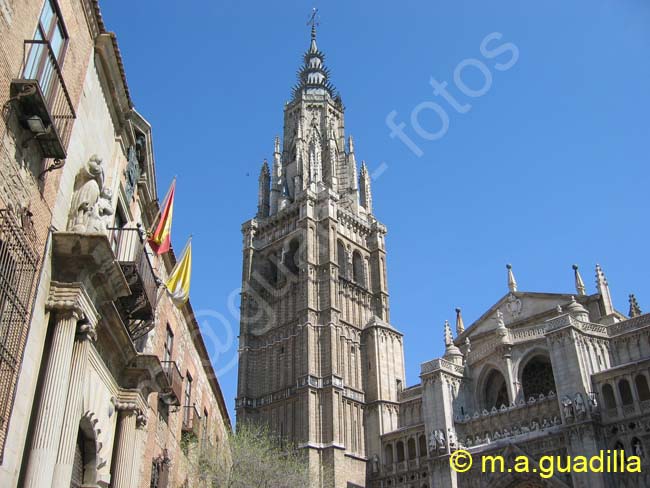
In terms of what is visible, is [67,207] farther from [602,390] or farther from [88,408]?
[602,390]

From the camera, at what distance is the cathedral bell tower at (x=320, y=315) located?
155 ft

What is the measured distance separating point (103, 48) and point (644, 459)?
97.4 feet

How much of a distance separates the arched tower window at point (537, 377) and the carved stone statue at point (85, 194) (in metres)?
33.2

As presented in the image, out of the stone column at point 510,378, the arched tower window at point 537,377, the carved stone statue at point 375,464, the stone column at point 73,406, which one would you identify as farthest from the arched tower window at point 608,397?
the stone column at point 73,406

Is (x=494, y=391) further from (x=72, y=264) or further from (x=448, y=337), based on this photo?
(x=72, y=264)

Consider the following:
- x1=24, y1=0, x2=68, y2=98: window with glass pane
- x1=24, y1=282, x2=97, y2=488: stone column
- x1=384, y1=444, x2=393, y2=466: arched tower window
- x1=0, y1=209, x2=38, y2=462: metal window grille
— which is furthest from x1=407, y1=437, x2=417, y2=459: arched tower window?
x1=24, y1=0, x2=68, y2=98: window with glass pane

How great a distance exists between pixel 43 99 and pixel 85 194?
2745mm

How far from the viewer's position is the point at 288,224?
59.1 meters

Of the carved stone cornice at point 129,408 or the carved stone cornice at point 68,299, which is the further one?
the carved stone cornice at point 129,408

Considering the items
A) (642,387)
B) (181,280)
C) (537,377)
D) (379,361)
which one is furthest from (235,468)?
(379,361)

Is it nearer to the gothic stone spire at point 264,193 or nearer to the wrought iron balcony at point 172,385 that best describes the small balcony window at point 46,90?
the wrought iron balcony at point 172,385

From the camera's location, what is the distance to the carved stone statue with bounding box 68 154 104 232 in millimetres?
11773

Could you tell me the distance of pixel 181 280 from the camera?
60.7 feet

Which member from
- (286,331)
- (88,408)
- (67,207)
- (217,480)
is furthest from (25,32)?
(286,331)
